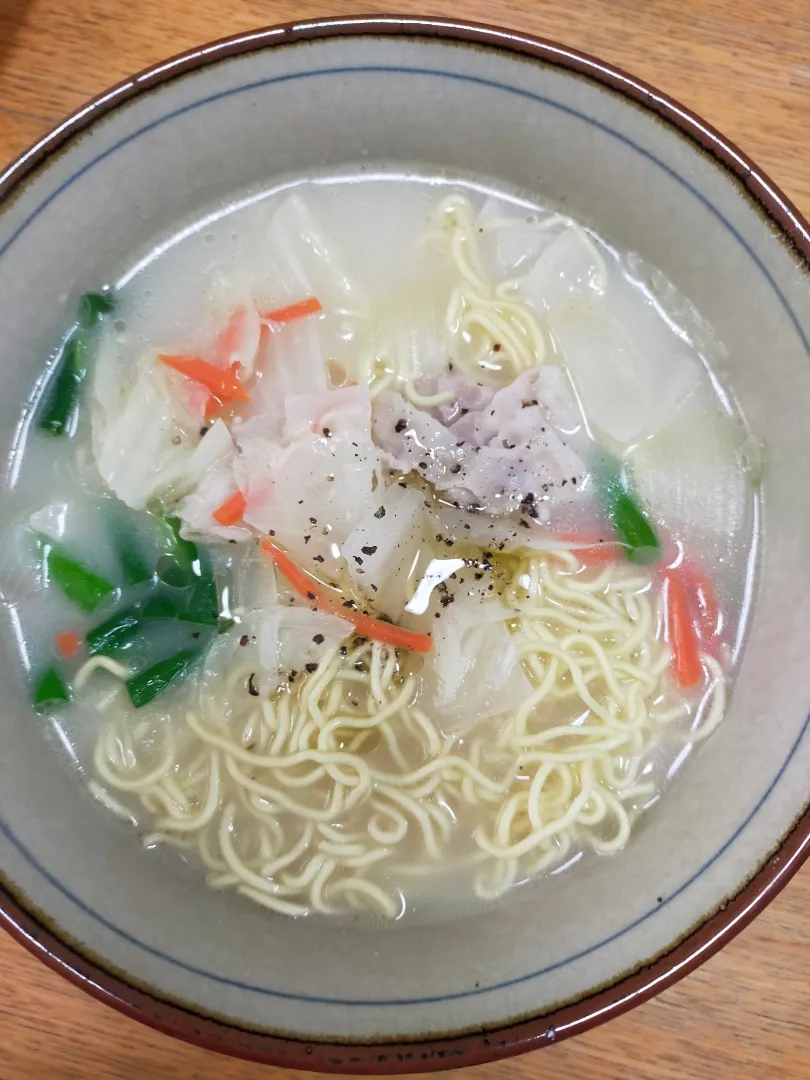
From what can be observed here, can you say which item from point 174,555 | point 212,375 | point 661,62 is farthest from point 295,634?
point 661,62

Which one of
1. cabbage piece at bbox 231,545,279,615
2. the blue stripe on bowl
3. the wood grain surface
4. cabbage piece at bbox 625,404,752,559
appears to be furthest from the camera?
cabbage piece at bbox 625,404,752,559

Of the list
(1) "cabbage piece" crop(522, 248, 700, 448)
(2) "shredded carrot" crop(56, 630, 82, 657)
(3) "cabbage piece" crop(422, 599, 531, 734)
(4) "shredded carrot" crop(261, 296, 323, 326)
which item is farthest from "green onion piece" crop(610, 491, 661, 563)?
(2) "shredded carrot" crop(56, 630, 82, 657)

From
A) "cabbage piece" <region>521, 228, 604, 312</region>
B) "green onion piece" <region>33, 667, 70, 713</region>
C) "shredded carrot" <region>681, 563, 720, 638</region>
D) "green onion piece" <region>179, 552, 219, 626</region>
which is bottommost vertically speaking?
"green onion piece" <region>33, 667, 70, 713</region>

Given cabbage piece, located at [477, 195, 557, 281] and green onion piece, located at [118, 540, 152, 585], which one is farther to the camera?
cabbage piece, located at [477, 195, 557, 281]

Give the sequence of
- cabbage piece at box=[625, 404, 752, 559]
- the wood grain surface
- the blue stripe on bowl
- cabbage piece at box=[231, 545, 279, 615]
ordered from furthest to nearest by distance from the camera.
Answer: cabbage piece at box=[625, 404, 752, 559], cabbage piece at box=[231, 545, 279, 615], the wood grain surface, the blue stripe on bowl

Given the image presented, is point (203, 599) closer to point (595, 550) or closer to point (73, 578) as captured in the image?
point (73, 578)

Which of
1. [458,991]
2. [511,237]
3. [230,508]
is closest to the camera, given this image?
[458,991]

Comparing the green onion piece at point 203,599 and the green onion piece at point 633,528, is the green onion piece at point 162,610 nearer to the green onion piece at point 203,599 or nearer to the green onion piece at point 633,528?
the green onion piece at point 203,599

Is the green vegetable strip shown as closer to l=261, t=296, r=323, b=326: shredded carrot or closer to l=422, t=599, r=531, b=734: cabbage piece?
l=422, t=599, r=531, b=734: cabbage piece
